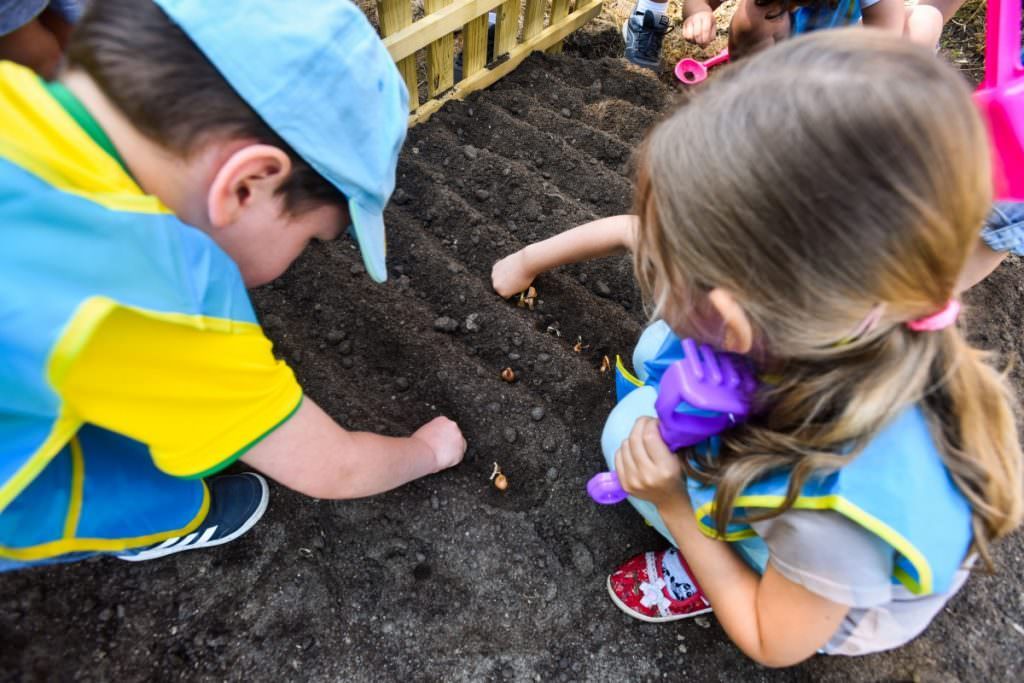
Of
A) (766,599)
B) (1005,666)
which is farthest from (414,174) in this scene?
(1005,666)

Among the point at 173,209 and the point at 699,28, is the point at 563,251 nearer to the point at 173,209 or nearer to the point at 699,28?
the point at 173,209

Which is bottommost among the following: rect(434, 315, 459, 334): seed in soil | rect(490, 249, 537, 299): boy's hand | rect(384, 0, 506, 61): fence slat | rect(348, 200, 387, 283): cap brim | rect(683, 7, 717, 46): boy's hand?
rect(434, 315, 459, 334): seed in soil

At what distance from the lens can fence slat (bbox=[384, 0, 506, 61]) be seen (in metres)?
2.14

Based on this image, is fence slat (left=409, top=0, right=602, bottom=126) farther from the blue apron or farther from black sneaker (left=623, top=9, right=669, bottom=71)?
the blue apron

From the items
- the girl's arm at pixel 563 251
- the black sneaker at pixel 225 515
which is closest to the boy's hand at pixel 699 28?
the girl's arm at pixel 563 251

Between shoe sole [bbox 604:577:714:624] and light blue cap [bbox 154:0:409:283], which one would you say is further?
shoe sole [bbox 604:577:714:624]

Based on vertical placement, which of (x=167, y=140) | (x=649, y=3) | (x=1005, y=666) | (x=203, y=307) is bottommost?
(x=1005, y=666)

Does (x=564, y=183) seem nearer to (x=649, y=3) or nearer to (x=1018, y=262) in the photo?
(x=649, y=3)

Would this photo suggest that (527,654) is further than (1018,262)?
No

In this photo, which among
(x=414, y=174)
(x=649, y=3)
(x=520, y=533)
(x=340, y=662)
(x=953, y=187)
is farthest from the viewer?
(x=649, y=3)

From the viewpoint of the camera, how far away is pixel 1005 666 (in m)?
1.40

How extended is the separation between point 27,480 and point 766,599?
3.49 ft

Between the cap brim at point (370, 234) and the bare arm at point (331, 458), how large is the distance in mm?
239

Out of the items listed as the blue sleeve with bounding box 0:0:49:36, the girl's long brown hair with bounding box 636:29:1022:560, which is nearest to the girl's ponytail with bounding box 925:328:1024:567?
the girl's long brown hair with bounding box 636:29:1022:560
